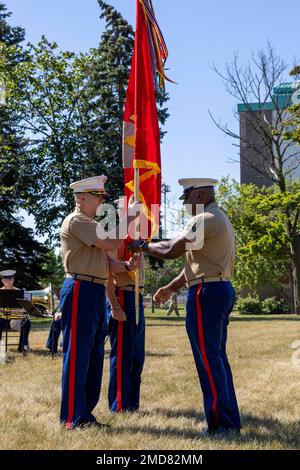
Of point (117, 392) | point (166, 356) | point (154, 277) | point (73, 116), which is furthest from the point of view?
point (154, 277)

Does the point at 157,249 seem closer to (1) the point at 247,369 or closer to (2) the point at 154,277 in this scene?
(1) the point at 247,369

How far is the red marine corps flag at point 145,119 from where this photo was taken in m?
6.66

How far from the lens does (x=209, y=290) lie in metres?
5.47

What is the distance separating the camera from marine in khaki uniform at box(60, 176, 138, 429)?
219 inches

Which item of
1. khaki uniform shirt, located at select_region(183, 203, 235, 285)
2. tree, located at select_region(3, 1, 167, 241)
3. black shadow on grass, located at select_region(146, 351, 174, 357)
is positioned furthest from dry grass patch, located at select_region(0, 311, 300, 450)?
tree, located at select_region(3, 1, 167, 241)

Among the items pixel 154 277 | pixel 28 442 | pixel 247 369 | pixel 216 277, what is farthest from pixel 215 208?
pixel 154 277

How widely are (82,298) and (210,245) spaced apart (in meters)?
1.25

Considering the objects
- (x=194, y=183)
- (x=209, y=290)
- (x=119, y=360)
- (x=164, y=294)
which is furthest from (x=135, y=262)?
(x=119, y=360)

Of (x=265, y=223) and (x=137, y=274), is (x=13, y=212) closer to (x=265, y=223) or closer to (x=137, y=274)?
(x=265, y=223)

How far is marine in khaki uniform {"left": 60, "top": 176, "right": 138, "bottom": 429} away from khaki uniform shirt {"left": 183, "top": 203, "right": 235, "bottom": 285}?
0.70 meters

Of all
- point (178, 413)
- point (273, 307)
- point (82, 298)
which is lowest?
point (178, 413)

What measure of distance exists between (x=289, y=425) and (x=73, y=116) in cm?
3017

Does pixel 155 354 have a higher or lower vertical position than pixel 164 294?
lower

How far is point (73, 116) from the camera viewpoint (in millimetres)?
34250
